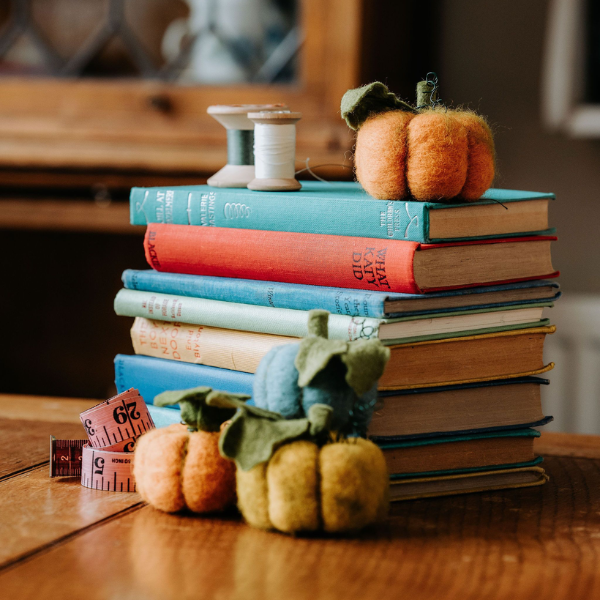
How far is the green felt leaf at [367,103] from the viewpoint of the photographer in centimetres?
70

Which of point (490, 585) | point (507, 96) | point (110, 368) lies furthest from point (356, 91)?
point (110, 368)

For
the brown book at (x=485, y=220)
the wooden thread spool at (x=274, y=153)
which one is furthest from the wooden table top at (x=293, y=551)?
the wooden thread spool at (x=274, y=153)

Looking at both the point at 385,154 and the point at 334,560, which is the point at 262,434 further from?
the point at 385,154

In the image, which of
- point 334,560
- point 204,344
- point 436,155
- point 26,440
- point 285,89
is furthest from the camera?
point 285,89

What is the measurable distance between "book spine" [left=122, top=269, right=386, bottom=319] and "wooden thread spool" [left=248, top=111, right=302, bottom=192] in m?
0.11

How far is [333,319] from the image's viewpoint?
69cm

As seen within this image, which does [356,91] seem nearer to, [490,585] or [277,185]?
[277,185]

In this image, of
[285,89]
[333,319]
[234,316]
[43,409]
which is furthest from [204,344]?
[285,89]

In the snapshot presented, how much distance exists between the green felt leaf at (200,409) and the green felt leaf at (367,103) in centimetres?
26

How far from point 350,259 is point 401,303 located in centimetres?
6

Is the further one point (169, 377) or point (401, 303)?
point (169, 377)

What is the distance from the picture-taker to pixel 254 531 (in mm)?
Answer: 610

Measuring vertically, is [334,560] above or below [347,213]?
below

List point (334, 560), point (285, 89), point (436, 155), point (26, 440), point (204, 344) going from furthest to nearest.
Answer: point (285, 89) → point (26, 440) → point (204, 344) → point (436, 155) → point (334, 560)
